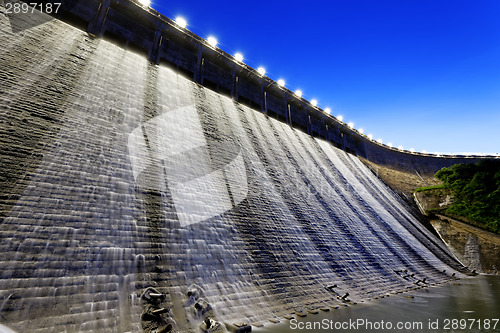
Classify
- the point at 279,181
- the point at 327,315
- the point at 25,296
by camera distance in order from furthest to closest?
the point at 279,181, the point at 327,315, the point at 25,296

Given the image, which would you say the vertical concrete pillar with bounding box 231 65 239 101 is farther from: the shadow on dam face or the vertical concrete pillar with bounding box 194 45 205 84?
the shadow on dam face

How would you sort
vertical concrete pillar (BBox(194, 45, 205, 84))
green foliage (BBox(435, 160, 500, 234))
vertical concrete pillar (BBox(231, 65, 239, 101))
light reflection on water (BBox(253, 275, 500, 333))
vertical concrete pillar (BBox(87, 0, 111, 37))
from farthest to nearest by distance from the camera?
1. green foliage (BBox(435, 160, 500, 234))
2. vertical concrete pillar (BBox(231, 65, 239, 101))
3. vertical concrete pillar (BBox(194, 45, 205, 84))
4. vertical concrete pillar (BBox(87, 0, 111, 37))
5. light reflection on water (BBox(253, 275, 500, 333))

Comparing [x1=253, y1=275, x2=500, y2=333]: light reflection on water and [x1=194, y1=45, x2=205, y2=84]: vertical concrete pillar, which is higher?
[x1=194, y1=45, x2=205, y2=84]: vertical concrete pillar

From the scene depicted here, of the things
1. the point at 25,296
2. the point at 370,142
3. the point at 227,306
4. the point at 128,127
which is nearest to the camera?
the point at 25,296

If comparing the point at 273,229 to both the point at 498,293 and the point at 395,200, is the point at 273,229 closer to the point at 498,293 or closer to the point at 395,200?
the point at 498,293

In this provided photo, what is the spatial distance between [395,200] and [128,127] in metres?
19.6

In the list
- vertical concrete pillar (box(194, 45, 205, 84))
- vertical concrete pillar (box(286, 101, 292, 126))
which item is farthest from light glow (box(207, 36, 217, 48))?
vertical concrete pillar (box(286, 101, 292, 126))

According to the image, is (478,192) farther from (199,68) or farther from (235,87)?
(199,68)

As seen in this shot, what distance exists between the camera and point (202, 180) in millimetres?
7117

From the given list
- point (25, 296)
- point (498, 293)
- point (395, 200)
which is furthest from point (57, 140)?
point (395, 200)

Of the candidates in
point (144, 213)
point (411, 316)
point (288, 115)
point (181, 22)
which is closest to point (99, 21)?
point (181, 22)

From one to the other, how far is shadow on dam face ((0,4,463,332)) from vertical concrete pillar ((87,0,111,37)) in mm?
634

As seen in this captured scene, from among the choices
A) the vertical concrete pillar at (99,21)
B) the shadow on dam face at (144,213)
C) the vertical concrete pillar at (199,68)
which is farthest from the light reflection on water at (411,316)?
the vertical concrete pillar at (99,21)

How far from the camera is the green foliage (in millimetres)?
15653
